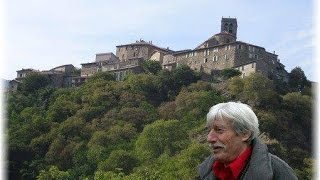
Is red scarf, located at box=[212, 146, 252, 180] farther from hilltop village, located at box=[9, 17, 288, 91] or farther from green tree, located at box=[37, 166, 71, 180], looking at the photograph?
hilltop village, located at box=[9, 17, 288, 91]

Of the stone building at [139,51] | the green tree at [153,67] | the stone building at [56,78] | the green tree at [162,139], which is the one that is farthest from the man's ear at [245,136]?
the stone building at [139,51]

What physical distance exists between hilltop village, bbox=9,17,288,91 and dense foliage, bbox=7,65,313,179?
3.11 meters

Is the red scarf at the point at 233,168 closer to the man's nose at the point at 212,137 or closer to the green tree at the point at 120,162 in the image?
the man's nose at the point at 212,137

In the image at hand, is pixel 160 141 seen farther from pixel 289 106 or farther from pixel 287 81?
pixel 287 81

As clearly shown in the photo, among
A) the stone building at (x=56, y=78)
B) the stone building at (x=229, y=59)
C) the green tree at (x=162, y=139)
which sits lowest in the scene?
the green tree at (x=162, y=139)

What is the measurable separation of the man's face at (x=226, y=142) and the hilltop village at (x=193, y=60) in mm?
47989

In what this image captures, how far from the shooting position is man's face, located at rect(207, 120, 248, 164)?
2363mm

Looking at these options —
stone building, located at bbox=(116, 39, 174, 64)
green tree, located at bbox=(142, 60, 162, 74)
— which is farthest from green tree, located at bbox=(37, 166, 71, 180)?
stone building, located at bbox=(116, 39, 174, 64)

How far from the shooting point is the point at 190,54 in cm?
5722

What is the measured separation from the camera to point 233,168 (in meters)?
2.32

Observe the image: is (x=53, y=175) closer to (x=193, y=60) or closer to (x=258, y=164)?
(x=193, y=60)

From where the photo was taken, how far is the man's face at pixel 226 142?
236cm

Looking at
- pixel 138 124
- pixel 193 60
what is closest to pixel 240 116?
pixel 138 124

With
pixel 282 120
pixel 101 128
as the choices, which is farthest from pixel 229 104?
pixel 101 128
